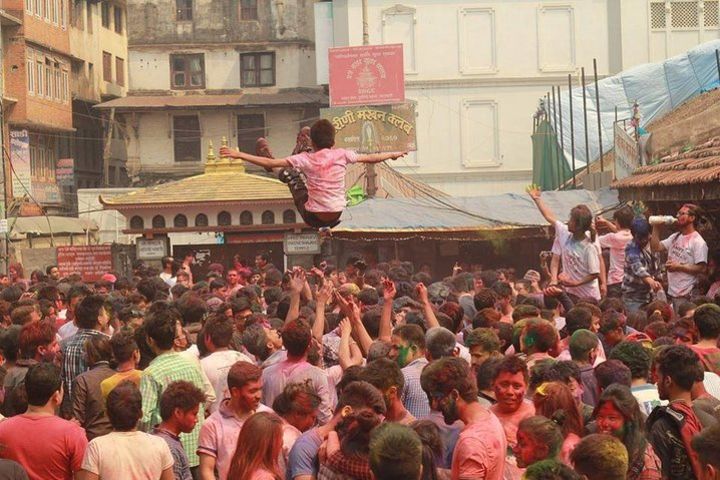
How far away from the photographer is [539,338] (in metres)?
10.7

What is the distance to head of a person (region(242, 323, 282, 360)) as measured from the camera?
38.8 feet

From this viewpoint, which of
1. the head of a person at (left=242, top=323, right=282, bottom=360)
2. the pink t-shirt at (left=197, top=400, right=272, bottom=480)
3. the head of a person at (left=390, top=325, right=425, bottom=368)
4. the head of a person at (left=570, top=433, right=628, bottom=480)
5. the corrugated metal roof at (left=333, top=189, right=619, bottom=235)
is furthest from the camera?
the corrugated metal roof at (left=333, top=189, right=619, bottom=235)

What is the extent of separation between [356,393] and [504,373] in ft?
3.85

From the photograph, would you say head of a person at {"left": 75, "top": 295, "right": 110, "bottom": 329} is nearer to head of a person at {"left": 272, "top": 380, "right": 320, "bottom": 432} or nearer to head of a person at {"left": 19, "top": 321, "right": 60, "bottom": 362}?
head of a person at {"left": 19, "top": 321, "right": 60, "bottom": 362}

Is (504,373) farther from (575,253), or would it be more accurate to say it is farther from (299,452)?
(575,253)

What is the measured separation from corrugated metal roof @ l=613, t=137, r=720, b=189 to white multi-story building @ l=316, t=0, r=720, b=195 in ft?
117

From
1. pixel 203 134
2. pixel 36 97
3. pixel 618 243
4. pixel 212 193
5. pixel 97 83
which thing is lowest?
pixel 618 243

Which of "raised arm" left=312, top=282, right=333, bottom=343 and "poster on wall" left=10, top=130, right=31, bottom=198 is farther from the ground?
"poster on wall" left=10, top=130, right=31, bottom=198

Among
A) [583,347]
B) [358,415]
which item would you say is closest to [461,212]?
[583,347]

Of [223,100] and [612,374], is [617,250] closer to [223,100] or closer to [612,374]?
[612,374]

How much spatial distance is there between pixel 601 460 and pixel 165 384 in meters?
4.07

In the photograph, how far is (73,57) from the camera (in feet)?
212

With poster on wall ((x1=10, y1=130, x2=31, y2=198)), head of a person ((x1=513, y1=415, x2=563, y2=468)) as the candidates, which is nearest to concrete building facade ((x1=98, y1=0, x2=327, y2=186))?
poster on wall ((x1=10, y1=130, x2=31, y2=198))

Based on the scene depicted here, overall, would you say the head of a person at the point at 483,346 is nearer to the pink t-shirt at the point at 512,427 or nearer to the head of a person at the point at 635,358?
the head of a person at the point at 635,358
